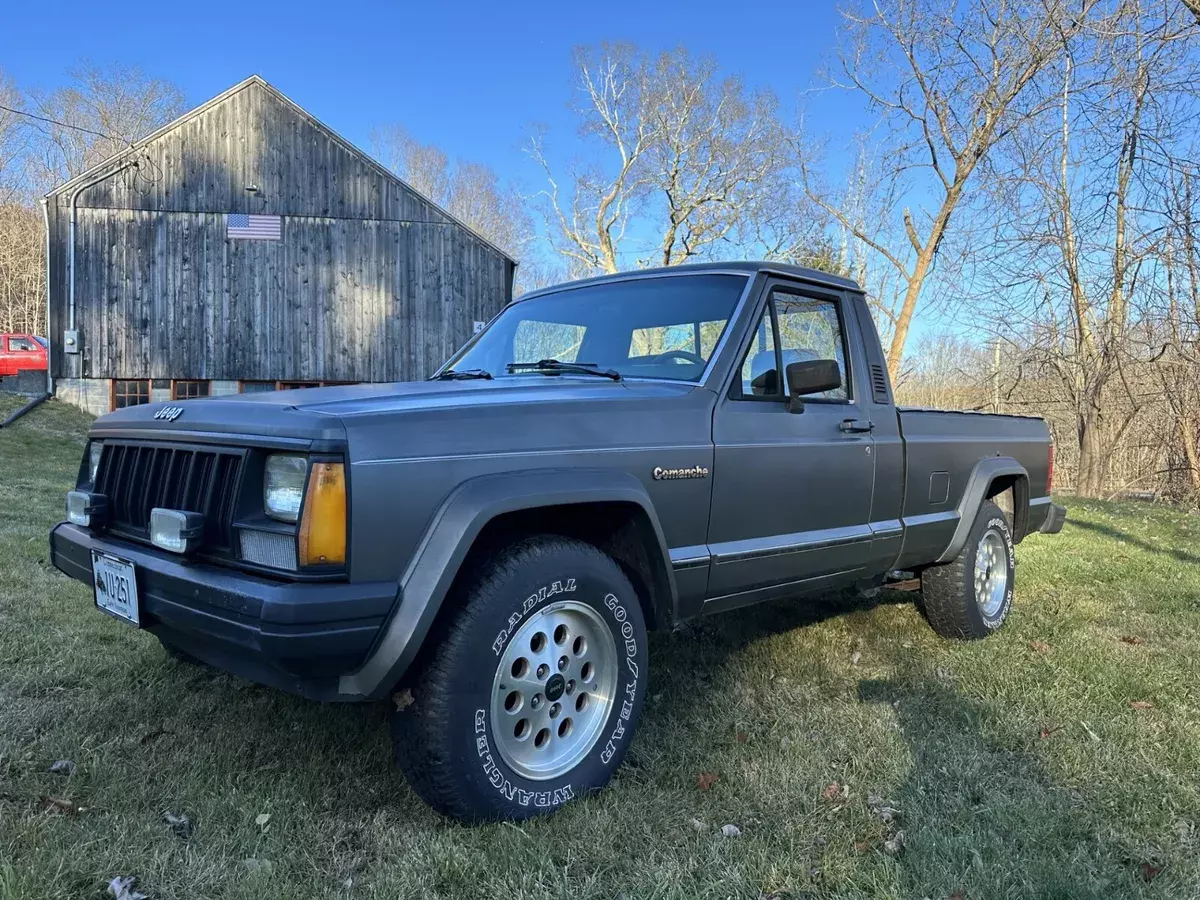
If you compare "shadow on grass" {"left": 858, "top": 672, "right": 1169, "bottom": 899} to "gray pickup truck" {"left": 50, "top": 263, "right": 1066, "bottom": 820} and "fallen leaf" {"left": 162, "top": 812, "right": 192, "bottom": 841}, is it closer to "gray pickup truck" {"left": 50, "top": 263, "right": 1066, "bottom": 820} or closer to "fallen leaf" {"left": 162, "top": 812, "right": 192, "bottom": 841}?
"gray pickup truck" {"left": 50, "top": 263, "right": 1066, "bottom": 820}

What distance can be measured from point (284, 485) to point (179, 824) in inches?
45.0

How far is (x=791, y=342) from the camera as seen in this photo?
3.79 meters

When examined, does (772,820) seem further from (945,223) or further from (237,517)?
(945,223)

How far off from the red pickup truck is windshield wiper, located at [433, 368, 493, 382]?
23.5m

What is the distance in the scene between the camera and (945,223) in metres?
18.1

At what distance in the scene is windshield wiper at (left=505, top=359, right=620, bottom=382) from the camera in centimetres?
341

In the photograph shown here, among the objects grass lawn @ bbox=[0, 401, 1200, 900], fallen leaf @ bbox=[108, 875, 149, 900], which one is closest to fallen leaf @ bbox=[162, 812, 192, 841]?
grass lawn @ bbox=[0, 401, 1200, 900]

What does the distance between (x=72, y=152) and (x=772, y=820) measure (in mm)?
44425

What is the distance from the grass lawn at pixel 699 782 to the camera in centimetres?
230

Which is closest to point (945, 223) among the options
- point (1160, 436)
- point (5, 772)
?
point (1160, 436)

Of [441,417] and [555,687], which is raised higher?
[441,417]

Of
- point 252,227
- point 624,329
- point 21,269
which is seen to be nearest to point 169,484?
point 624,329

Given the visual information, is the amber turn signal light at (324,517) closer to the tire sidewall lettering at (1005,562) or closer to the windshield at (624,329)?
the windshield at (624,329)

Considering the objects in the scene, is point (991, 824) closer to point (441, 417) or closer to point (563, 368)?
point (441, 417)
